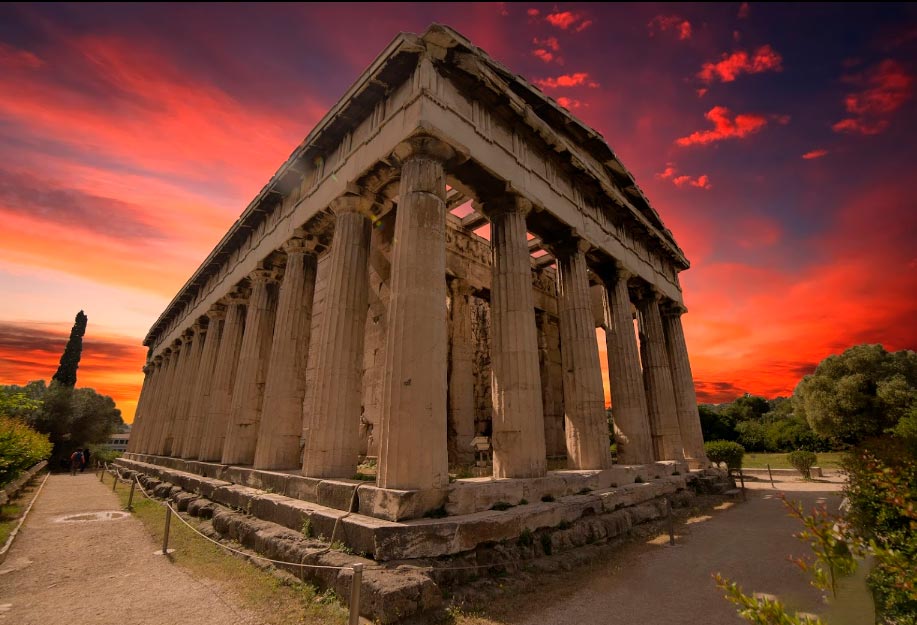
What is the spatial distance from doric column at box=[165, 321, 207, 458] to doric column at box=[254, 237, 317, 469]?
11153 mm

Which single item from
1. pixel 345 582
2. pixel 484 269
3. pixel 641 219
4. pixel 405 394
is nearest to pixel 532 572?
pixel 345 582

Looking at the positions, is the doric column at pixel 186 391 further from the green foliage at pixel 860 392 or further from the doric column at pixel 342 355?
the green foliage at pixel 860 392

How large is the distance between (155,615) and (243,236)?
14.4 metres

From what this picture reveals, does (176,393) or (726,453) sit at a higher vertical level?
(176,393)

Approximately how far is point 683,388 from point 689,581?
39.9ft

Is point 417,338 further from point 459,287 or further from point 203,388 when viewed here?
point 203,388

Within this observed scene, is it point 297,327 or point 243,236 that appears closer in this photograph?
point 297,327

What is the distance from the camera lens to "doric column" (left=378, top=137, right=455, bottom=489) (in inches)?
270

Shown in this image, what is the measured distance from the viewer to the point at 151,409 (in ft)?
89.1

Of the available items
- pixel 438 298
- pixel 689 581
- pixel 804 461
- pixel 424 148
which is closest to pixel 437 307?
pixel 438 298

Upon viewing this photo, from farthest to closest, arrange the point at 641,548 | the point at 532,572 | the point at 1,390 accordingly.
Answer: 1. the point at 1,390
2. the point at 641,548
3. the point at 532,572

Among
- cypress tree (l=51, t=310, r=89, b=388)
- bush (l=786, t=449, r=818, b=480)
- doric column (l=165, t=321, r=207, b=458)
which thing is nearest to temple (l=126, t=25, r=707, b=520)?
doric column (l=165, t=321, r=207, b=458)

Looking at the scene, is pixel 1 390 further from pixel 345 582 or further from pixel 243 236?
pixel 345 582

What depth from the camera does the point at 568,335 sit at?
11.9 metres
